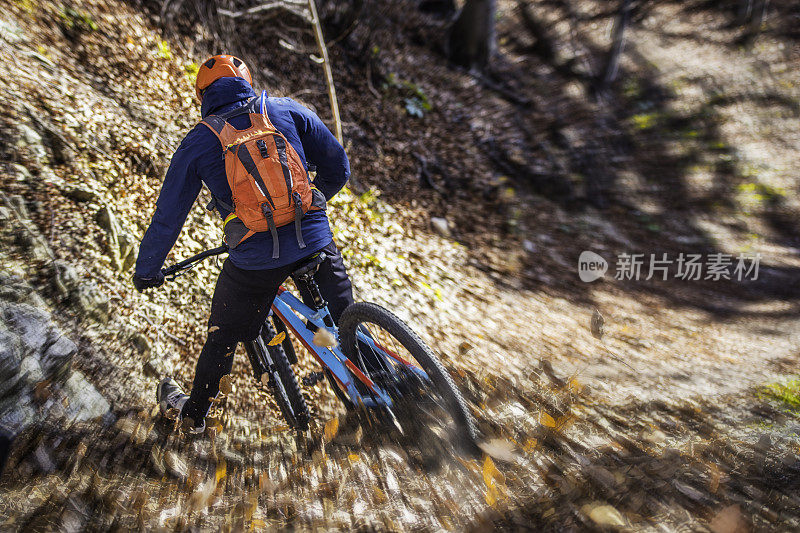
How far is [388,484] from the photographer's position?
8.51 feet

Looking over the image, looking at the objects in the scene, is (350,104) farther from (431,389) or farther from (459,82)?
(431,389)

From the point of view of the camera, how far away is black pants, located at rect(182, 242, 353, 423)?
98.6 inches

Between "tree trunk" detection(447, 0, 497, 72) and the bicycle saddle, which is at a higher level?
"tree trunk" detection(447, 0, 497, 72)

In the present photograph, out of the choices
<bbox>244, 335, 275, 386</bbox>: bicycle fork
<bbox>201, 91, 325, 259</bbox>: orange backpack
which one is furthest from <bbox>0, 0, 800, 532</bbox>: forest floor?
<bbox>201, 91, 325, 259</bbox>: orange backpack

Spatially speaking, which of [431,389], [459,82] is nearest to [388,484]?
[431,389]

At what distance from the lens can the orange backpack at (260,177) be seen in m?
2.16

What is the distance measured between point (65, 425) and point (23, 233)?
1486mm

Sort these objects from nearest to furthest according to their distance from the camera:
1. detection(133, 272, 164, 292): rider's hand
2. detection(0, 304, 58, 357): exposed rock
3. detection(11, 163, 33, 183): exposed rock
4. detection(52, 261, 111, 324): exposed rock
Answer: detection(133, 272, 164, 292): rider's hand, detection(0, 304, 58, 357): exposed rock, detection(52, 261, 111, 324): exposed rock, detection(11, 163, 33, 183): exposed rock

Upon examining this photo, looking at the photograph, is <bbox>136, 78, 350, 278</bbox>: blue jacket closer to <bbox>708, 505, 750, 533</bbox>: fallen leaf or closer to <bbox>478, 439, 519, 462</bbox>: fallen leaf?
<bbox>478, 439, 519, 462</bbox>: fallen leaf

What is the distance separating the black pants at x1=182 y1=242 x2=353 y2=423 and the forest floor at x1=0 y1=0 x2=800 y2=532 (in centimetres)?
46

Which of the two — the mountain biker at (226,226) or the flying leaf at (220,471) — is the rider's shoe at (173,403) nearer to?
the mountain biker at (226,226)

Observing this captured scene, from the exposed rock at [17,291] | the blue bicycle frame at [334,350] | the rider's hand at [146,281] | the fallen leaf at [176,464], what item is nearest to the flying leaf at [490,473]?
the blue bicycle frame at [334,350]

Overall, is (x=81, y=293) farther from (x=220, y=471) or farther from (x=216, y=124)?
(x=216, y=124)

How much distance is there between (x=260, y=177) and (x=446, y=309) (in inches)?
124
